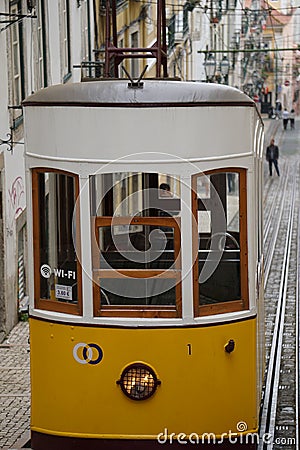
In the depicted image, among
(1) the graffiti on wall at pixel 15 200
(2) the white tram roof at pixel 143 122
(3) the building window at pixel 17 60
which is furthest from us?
(3) the building window at pixel 17 60

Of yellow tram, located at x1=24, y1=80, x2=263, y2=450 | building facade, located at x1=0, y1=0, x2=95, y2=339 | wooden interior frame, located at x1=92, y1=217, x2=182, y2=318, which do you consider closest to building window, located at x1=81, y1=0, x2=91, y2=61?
building facade, located at x1=0, y1=0, x2=95, y2=339

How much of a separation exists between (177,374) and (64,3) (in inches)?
583

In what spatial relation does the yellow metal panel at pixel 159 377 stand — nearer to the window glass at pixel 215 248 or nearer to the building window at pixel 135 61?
the window glass at pixel 215 248

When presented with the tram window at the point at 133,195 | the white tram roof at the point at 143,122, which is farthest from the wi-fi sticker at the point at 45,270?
the white tram roof at the point at 143,122

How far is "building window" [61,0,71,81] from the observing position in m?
21.2

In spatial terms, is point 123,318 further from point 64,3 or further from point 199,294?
point 64,3

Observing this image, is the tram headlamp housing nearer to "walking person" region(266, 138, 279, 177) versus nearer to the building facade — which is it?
the building facade

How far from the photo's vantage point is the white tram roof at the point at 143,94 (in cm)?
766

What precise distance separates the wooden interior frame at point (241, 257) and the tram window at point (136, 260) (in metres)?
0.11

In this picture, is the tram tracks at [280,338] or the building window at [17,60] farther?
the building window at [17,60]

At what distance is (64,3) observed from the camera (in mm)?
21562

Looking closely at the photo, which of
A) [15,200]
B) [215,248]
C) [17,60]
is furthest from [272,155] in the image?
[215,248]

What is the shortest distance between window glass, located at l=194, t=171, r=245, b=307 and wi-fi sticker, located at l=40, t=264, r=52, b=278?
3.41 ft

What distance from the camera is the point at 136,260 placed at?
26.6ft
